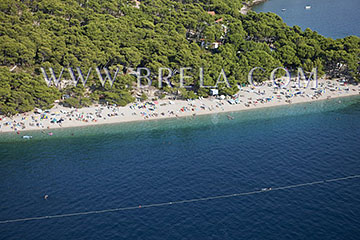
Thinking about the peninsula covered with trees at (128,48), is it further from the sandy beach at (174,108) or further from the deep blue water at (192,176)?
the deep blue water at (192,176)

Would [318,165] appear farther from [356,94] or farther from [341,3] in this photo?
[341,3]

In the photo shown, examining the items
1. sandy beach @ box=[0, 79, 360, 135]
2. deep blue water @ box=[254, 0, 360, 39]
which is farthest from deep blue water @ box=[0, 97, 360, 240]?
deep blue water @ box=[254, 0, 360, 39]

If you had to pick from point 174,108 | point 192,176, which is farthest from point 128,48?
point 192,176

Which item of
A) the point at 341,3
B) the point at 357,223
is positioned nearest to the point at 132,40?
the point at 357,223

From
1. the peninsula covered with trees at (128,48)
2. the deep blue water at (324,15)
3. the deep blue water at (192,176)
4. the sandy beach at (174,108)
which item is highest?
the deep blue water at (324,15)

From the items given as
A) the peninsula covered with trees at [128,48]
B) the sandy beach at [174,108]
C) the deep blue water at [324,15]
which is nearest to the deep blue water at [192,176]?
the sandy beach at [174,108]

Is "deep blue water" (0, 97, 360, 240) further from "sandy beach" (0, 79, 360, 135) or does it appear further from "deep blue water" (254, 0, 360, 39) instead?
"deep blue water" (254, 0, 360, 39)

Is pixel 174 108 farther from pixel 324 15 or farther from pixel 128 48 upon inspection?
pixel 324 15
